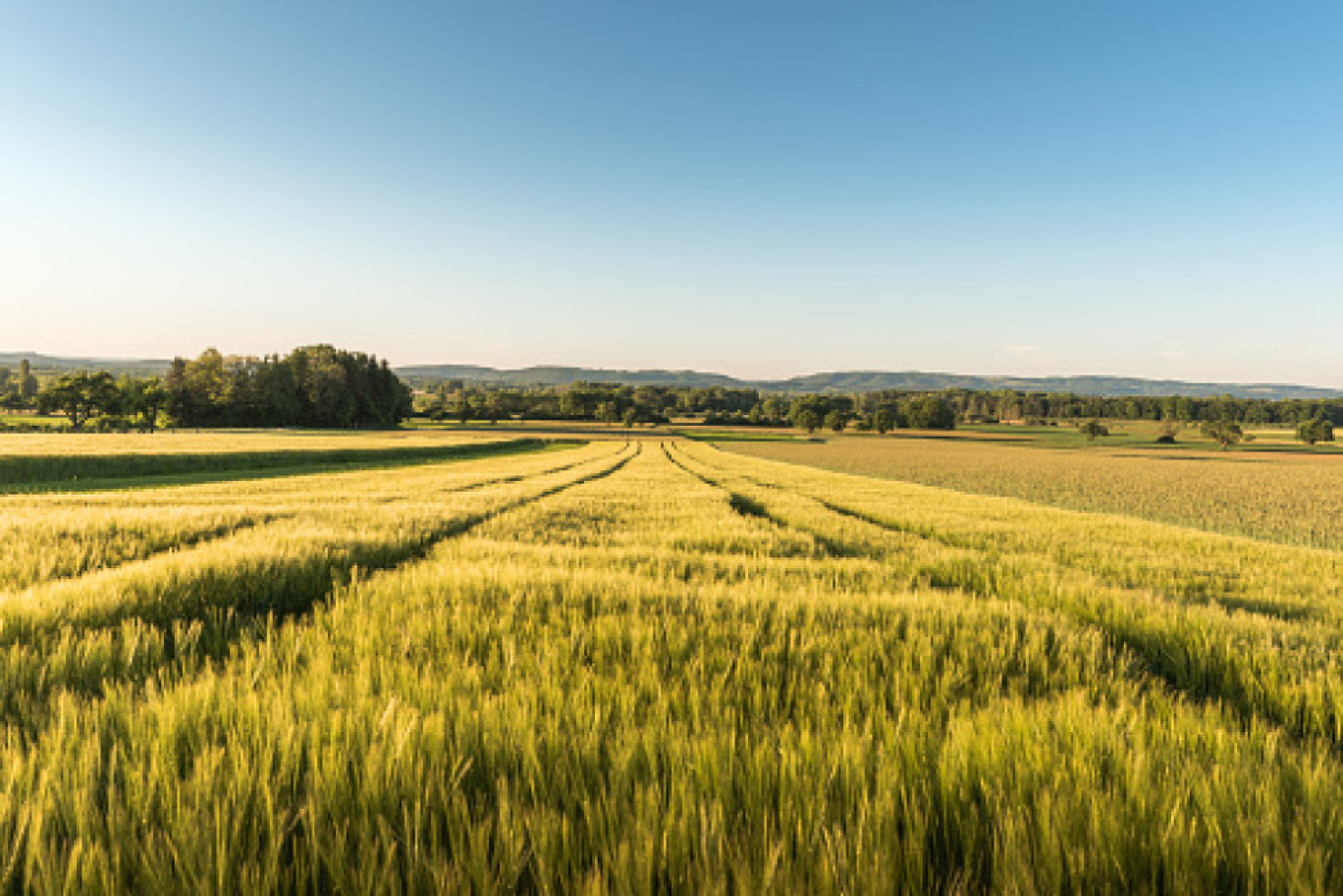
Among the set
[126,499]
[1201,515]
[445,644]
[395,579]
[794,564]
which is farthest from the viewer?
[1201,515]

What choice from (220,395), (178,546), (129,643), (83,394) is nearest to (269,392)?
(220,395)

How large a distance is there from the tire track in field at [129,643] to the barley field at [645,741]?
0.03 metres

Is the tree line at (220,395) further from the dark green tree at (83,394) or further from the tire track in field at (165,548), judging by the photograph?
the tire track in field at (165,548)

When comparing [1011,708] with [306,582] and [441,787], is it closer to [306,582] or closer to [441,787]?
[441,787]

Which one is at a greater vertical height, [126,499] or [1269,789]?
[1269,789]

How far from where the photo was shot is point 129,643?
8.91ft

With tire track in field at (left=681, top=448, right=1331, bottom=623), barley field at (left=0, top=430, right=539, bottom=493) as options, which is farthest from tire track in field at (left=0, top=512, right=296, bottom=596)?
barley field at (left=0, top=430, right=539, bottom=493)

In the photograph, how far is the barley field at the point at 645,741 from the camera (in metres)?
1.19

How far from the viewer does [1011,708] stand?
82.0 inches

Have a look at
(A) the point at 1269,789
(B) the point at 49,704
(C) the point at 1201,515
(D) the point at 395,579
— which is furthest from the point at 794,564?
(C) the point at 1201,515

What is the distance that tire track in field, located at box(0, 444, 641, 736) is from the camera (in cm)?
224

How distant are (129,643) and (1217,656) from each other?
6.15 meters

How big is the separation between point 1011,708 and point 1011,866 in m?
1.06

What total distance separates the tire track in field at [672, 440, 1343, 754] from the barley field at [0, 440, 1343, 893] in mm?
28
